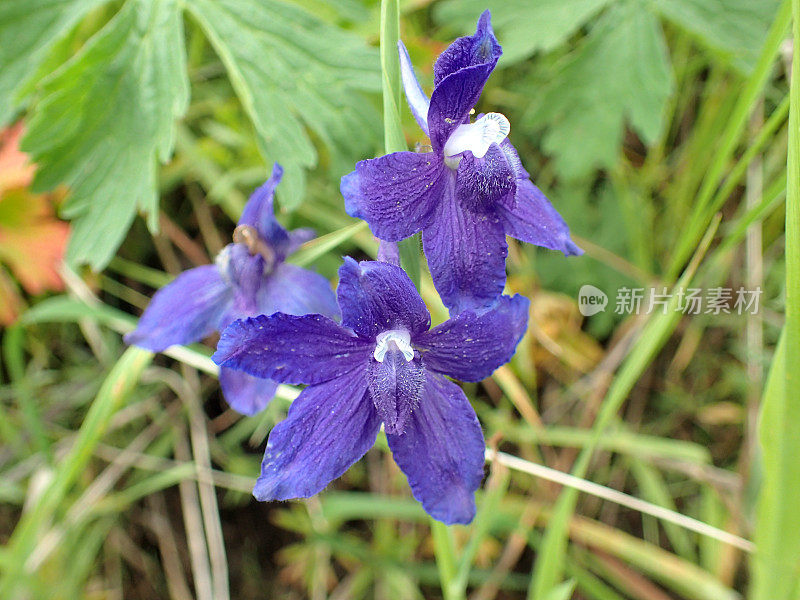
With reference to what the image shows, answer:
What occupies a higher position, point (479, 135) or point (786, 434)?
point (479, 135)

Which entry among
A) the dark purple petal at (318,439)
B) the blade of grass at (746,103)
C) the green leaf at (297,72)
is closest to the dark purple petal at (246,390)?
the dark purple petal at (318,439)

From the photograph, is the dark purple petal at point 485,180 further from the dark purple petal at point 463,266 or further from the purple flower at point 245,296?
the purple flower at point 245,296

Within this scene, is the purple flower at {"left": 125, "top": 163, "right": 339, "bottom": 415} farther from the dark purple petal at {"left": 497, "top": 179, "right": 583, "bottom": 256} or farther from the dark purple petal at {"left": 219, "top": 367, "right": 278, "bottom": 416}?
the dark purple petal at {"left": 497, "top": 179, "right": 583, "bottom": 256}

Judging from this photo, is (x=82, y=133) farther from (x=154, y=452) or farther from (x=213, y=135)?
(x=154, y=452)

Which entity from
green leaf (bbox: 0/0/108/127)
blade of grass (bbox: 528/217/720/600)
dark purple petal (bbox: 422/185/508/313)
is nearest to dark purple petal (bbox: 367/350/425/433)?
dark purple petal (bbox: 422/185/508/313)

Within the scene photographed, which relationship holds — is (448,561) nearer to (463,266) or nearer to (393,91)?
→ (463,266)

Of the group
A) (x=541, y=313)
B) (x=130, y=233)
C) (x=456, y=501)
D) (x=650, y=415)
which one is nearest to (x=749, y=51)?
(x=541, y=313)

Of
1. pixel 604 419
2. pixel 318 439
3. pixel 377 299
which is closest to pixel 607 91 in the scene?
pixel 604 419
